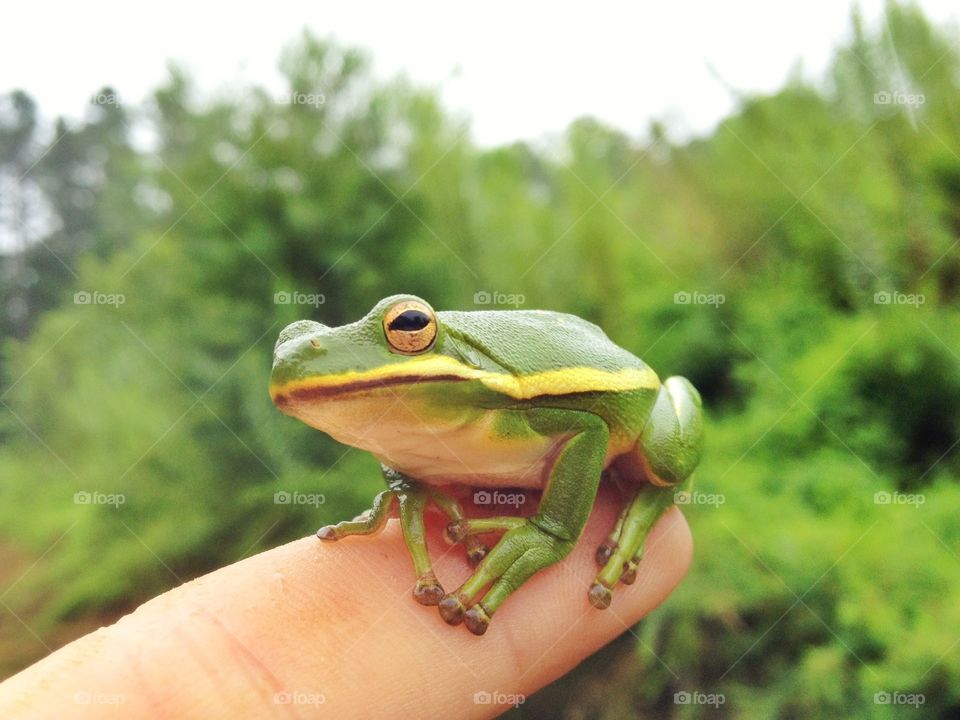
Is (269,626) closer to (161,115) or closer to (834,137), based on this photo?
(161,115)

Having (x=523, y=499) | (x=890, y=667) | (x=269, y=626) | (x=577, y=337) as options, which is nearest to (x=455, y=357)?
(x=577, y=337)

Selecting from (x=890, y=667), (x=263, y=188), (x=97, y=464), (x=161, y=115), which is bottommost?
(x=890, y=667)

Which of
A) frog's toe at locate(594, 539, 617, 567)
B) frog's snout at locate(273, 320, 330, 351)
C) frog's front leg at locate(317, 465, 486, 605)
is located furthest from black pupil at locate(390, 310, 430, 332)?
frog's toe at locate(594, 539, 617, 567)

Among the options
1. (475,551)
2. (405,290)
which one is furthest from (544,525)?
(405,290)

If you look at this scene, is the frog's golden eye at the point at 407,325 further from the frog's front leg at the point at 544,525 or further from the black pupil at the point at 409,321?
the frog's front leg at the point at 544,525

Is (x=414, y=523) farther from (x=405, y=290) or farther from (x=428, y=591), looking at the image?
(x=405, y=290)
